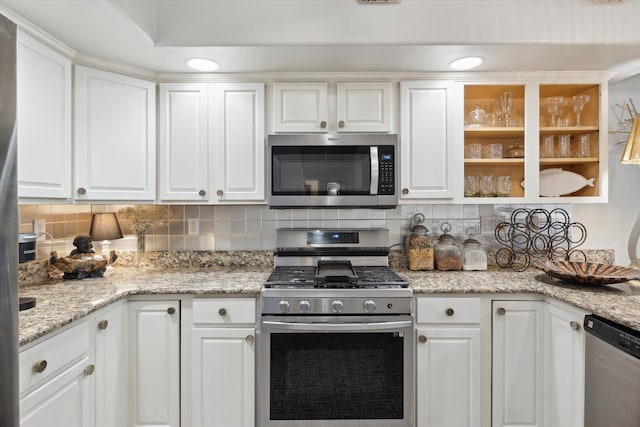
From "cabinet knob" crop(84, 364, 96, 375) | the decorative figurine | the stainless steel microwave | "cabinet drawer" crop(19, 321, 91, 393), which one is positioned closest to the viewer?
"cabinet drawer" crop(19, 321, 91, 393)

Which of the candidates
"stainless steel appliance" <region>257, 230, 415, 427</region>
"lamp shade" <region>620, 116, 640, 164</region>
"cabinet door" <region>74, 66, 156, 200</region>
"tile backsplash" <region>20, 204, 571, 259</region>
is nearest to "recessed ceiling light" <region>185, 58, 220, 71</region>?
"cabinet door" <region>74, 66, 156, 200</region>

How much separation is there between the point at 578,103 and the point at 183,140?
98.3 inches

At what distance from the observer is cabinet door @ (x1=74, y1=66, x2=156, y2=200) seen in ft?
6.13

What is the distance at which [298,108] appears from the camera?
6.86 feet

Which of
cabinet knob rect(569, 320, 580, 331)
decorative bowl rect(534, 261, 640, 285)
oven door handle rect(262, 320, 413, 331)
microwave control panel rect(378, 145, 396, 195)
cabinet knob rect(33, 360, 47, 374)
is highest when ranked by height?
microwave control panel rect(378, 145, 396, 195)

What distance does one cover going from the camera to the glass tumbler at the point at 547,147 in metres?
2.19

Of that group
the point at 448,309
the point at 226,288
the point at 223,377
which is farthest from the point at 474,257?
the point at 223,377

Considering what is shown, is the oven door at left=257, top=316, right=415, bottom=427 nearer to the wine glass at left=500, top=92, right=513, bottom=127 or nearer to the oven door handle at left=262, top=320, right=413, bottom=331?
the oven door handle at left=262, top=320, right=413, bottom=331

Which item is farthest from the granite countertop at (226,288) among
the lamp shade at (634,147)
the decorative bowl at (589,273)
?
the lamp shade at (634,147)

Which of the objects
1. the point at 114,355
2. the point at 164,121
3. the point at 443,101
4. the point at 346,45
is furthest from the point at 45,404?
the point at 443,101

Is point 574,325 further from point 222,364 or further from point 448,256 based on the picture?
point 222,364

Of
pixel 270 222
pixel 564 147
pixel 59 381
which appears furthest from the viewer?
pixel 270 222

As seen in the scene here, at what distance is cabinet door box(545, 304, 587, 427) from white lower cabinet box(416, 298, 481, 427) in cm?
34

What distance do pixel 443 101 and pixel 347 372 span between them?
167 cm
